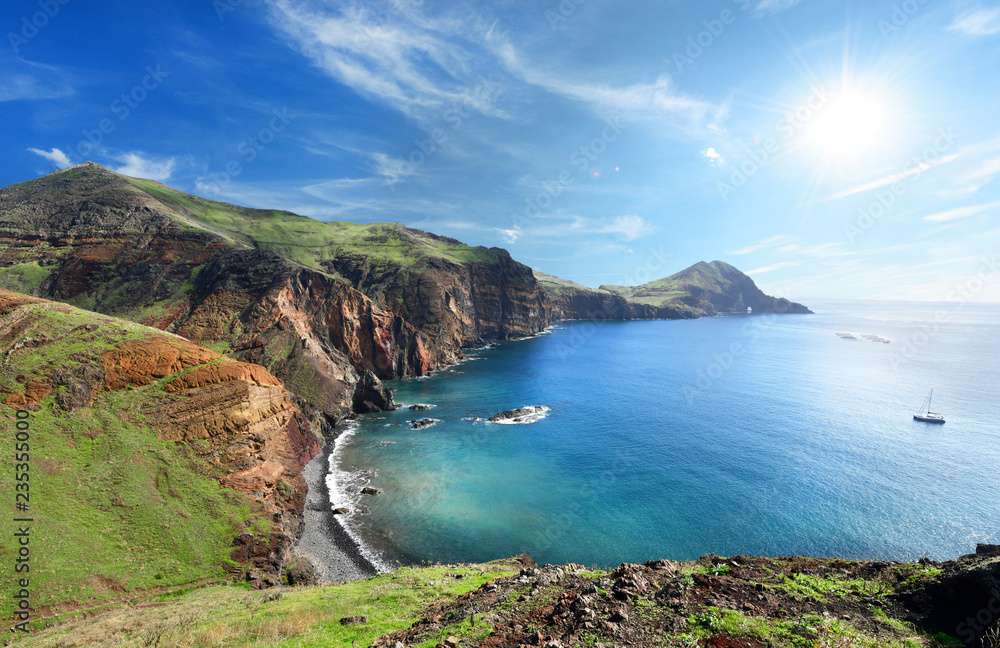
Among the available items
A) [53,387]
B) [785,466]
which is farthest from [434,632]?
[785,466]

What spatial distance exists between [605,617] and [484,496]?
39.8 meters

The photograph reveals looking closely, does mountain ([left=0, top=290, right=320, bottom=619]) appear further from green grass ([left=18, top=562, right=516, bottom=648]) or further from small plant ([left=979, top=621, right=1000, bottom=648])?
small plant ([left=979, top=621, right=1000, bottom=648])

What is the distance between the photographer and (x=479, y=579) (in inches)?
1076

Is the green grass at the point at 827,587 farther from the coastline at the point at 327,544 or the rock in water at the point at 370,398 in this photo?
the rock in water at the point at 370,398

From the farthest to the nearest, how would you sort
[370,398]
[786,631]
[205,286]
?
1. [205,286]
2. [370,398]
3. [786,631]

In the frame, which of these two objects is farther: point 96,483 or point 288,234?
point 288,234

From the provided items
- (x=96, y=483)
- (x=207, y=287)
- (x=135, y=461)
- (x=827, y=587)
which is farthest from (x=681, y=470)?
(x=207, y=287)

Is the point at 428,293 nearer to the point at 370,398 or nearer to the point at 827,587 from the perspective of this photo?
the point at 370,398

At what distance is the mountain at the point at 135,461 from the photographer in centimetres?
2941

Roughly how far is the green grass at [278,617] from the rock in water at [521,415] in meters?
50.0

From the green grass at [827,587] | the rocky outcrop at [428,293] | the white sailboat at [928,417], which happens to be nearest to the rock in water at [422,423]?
the rocky outcrop at [428,293]

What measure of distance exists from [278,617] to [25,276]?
11100cm

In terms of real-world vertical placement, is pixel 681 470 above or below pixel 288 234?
below

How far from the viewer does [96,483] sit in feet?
110
